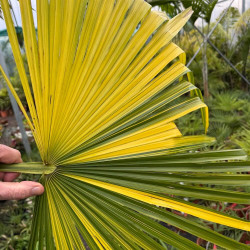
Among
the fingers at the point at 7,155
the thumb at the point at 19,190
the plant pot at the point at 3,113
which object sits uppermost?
the plant pot at the point at 3,113

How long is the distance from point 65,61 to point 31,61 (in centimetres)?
9

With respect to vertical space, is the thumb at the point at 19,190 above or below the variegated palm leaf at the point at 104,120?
below

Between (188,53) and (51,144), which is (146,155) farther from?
(188,53)

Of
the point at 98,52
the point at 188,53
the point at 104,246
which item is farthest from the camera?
the point at 188,53

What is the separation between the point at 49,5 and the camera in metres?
0.59

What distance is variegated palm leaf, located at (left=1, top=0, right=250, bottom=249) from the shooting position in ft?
1.81

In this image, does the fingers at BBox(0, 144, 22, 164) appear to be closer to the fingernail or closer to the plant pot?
the fingernail

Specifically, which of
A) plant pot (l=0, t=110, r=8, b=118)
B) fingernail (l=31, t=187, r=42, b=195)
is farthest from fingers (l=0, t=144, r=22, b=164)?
plant pot (l=0, t=110, r=8, b=118)

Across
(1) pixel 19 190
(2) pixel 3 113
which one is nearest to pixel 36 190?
(1) pixel 19 190

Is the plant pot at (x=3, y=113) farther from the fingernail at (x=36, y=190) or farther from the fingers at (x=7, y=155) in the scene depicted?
the fingernail at (x=36, y=190)

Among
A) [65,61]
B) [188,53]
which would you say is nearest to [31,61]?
[65,61]

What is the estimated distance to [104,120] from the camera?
65 cm

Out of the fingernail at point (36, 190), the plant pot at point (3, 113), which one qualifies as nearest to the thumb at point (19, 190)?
the fingernail at point (36, 190)

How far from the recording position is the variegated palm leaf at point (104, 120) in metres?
0.55
